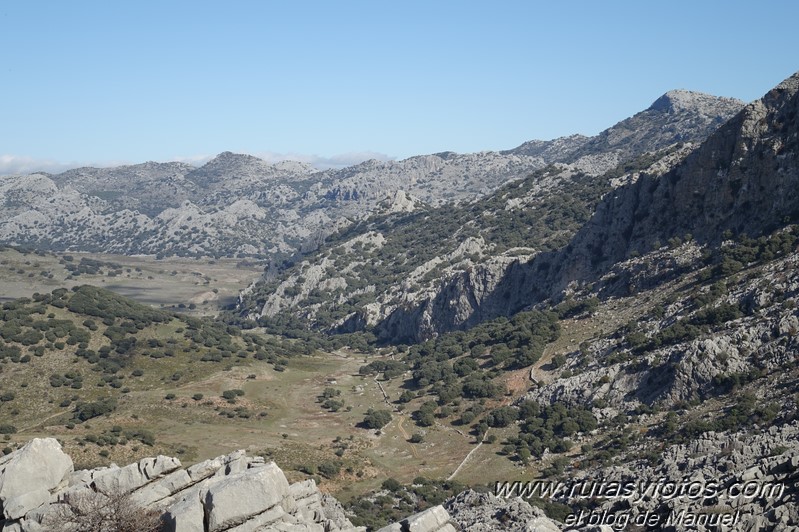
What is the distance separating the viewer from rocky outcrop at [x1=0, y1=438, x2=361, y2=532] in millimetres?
28594

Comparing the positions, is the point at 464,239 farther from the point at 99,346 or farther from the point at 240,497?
the point at 240,497

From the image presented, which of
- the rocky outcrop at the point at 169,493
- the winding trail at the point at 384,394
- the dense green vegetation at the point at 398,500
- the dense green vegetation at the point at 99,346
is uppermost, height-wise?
the rocky outcrop at the point at 169,493

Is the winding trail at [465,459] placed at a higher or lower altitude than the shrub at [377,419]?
higher

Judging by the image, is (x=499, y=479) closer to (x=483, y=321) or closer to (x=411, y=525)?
(x=411, y=525)

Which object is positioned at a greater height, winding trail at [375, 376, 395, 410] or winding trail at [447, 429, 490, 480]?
winding trail at [447, 429, 490, 480]

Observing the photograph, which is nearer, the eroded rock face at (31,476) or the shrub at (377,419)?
the eroded rock face at (31,476)

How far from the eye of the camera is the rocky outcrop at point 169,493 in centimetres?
2859

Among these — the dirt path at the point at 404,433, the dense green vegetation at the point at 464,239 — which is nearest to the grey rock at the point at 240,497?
the dirt path at the point at 404,433

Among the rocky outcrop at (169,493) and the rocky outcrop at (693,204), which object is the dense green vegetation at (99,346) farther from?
the rocky outcrop at (169,493)

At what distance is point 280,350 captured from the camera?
12675 cm

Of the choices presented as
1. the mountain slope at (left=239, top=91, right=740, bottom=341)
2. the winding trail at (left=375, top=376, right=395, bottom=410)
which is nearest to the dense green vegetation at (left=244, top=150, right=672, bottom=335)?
the mountain slope at (left=239, top=91, right=740, bottom=341)

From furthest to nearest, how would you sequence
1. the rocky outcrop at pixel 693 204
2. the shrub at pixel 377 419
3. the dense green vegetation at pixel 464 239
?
1. the dense green vegetation at pixel 464 239
2. the rocky outcrop at pixel 693 204
3. the shrub at pixel 377 419

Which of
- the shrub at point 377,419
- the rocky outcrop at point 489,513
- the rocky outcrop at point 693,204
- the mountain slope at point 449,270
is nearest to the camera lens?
the rocky outcrop at point 489,513

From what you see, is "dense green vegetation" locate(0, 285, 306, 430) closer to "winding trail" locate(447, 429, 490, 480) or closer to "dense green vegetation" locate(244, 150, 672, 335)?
"winding trail" locate(447, 429, 490, 480)
